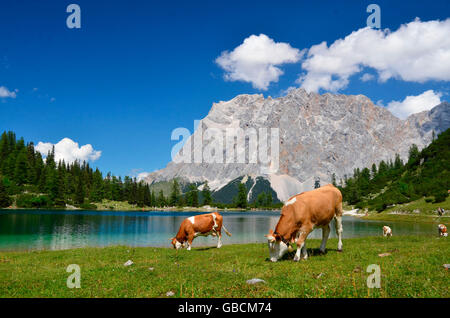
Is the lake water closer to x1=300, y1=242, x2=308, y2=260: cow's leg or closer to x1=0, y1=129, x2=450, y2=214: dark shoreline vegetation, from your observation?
x1=300, y1=242, x2=308, y2=260: cow's leg

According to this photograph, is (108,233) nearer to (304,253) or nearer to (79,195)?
(304,253)

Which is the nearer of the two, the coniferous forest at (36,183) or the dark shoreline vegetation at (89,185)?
the dark shoreline vegetation at (89,185)

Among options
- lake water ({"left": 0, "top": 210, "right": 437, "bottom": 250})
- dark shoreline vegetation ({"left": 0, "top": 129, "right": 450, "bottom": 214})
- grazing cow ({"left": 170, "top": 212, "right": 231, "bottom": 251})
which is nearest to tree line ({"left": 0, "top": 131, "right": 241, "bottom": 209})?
dark shoreline vegetation ({"left": 0, "top": 129, "right": 450, "bottom": 214})

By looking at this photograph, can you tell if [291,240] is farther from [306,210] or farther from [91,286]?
[91,286]

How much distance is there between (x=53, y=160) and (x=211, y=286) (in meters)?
223

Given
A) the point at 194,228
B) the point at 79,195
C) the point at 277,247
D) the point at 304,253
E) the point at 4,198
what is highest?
the point at 277,247

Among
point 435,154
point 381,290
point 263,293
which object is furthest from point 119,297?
point 435,154

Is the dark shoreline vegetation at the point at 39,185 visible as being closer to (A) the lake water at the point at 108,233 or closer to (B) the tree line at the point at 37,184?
(B) the tree line at the point at 37,184

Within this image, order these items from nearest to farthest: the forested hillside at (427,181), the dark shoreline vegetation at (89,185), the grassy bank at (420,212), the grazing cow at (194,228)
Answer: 1. the grazing cow at (194,228)
2. the grassy bank at (420,212)
3. the forested hillside at (427,181)
4. the dark shoreline vegetation at (89,185)

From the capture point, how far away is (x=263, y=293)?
829cm

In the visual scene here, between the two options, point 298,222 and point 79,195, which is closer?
point 298,222

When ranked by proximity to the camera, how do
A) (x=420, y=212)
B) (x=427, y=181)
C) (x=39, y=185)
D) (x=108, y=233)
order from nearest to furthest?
1. (x=108, y=233)
2. (x=420, y=212)
3. (x=427, y=181)
4. (x=39, y=185)

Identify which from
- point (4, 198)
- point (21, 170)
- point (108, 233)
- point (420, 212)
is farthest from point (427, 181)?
point (21, 170)

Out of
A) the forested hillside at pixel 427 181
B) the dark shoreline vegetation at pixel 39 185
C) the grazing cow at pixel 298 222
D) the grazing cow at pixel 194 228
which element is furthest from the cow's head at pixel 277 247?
the dark shoreline vegetation at pixel 39 185
